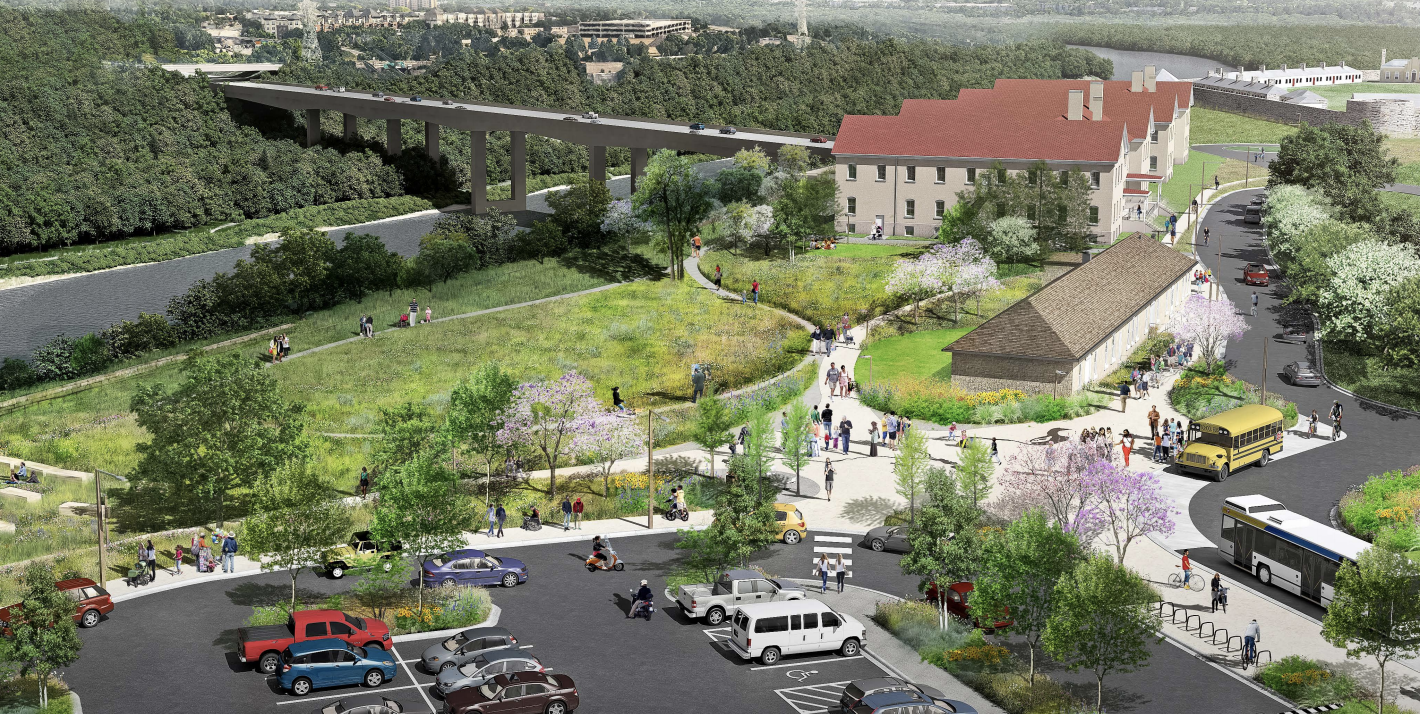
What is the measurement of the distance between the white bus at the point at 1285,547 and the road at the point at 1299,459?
0.60m

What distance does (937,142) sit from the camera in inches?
4267

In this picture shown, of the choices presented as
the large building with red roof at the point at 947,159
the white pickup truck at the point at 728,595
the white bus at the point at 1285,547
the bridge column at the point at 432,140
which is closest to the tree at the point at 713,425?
the white pickup truck at the point at 728,595

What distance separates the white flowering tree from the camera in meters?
79.4

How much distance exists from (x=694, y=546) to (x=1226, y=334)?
39055 millimetres

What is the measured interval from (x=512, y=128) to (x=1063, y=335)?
81670 mm

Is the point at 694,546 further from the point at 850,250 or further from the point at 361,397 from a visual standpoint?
the point at 850,250

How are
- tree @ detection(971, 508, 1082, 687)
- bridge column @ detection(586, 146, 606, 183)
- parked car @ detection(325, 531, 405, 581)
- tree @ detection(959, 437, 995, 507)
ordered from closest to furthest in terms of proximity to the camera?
tree @ detection(971, 508, 1082, 687) < parked car @ detection(325, 531, 405, 581) < tree @ detection(959, 437, 995, 507) < bridge column @ detection(586, 146, 606, 183)

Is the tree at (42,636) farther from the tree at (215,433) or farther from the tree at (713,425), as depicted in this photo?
the tree at (713,425)

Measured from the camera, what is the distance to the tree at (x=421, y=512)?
156 ft

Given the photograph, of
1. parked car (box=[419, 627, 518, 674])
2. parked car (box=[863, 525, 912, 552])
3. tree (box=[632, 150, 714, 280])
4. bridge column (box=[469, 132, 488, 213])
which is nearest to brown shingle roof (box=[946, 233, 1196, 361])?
parked car (box=[863, 525, 912, 552])

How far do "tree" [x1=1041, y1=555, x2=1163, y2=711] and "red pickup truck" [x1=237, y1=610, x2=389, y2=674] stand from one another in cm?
1984

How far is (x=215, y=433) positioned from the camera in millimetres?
58438

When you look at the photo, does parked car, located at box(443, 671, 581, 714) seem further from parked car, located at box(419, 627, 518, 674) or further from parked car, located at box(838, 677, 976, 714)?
parked car, located at box(838, 677, 976, 714)

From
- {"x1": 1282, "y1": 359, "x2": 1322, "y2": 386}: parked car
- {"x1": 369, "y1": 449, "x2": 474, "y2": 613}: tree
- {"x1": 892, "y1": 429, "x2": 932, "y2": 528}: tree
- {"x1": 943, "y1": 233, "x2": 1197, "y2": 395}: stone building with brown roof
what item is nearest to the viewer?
{"x1": 369, "y1": 449, "x2": 474, "y2": 613}: tree
